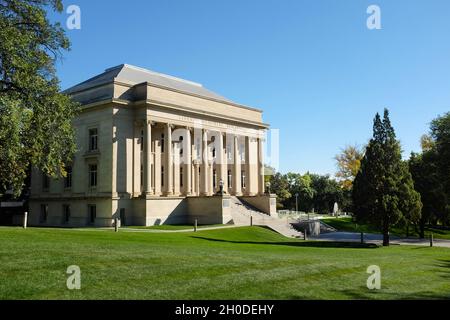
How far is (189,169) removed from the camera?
50375 millimetres

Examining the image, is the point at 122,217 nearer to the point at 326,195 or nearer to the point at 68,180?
the point at 68,180

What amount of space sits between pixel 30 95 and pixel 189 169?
28.3m

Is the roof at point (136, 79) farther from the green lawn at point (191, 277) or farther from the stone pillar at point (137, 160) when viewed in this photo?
the green lawn at point (191, 277)

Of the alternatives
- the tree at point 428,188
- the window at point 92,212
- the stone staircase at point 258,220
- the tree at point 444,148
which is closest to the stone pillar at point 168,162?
the stone staircase at point 258,220

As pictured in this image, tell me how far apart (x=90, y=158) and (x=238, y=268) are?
3709cm

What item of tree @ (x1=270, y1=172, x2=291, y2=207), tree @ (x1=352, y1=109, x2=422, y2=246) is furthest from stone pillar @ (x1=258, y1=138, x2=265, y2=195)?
tree @ (x1=270, y1=172, x2=291, y2=207)

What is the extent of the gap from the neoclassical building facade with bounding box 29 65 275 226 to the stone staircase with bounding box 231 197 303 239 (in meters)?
1.50

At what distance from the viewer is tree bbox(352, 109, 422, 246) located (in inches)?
1293

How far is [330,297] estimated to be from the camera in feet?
32.0

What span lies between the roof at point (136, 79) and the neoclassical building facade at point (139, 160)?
24cm

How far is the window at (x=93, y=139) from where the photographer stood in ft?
154

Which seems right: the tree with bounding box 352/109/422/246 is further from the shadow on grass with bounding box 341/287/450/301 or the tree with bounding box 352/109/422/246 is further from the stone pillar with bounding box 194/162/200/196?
the stone pillar with bounding box 194/162/200/196
